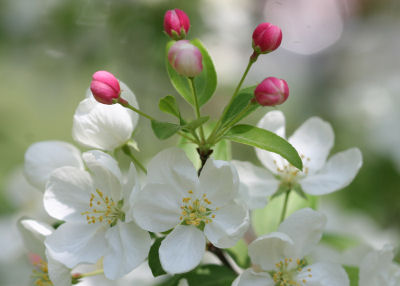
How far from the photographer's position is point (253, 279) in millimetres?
957

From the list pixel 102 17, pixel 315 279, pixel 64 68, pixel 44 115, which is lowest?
pixel 44 115

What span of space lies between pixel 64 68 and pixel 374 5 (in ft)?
11.4

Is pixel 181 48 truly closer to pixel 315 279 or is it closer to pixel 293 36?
pixel 315 279

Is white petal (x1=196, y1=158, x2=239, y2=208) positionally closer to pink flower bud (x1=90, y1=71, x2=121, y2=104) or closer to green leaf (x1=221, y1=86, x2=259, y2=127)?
green leaf (x1=221, y1=86, x2=259, y2=127)

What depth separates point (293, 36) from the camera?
14.6 feet

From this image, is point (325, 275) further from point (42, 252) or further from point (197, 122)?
point (42, 252)

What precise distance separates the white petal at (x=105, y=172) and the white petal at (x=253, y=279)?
294 millimetres

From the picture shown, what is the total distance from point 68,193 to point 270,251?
A: 42 cm

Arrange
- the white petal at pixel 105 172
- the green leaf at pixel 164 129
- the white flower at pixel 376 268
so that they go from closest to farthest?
1. the green leaf at pixel 164 129
2. the white petal at pixel 105 172
3. the white flower at pixel 376 268

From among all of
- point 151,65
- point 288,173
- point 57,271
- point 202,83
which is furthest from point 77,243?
point 151,65

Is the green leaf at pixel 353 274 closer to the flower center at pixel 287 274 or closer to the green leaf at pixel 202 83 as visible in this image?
the flower center at pixel 287 274

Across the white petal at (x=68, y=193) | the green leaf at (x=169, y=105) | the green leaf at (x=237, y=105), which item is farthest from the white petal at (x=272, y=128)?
the white petal at (x=68, y=193)

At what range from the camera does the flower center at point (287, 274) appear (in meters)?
0.98

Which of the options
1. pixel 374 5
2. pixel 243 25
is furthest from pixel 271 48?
pixel 374 5
